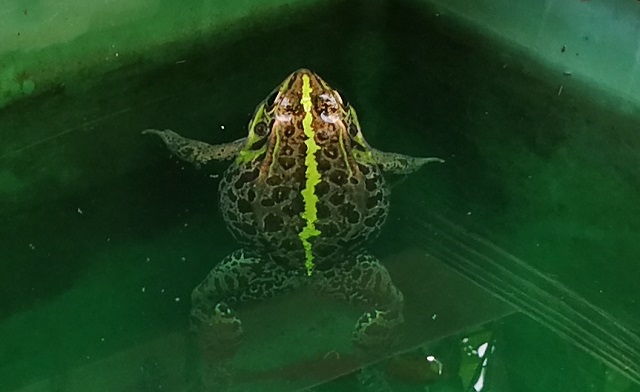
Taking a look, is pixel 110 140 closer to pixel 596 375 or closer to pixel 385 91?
pixel 385 91

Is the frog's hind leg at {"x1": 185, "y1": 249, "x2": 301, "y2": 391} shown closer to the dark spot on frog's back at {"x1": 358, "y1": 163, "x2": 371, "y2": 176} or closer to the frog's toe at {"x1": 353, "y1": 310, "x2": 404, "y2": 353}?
the frog's toe at {"x1": 353, "y1": 310, "x2": 404, "y2": 353}

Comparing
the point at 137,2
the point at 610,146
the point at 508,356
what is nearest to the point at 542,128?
the point at 610,146

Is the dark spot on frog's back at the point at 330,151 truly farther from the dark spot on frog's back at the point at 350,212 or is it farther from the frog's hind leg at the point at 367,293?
the frog's hind leg at the point at 367,293

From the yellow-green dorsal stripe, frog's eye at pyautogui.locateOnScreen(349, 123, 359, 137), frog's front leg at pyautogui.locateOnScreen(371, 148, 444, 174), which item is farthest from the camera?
frog's front leg at pyautogui.locateOnScreen(371, 148, 444, 174)

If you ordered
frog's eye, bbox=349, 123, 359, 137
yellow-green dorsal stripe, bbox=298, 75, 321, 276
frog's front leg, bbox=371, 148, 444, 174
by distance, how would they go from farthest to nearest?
frog's front leg, bbox=371, 148, 444, 174 < frog's eye, bbox=349, 123, 359, 137 < yellow-green dorsal stripe, bbox=298, 75, 321, 276

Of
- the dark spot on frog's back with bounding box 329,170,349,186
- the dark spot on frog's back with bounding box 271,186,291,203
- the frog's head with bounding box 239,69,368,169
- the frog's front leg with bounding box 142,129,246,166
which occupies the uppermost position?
the frog's head with bounding box 239,69,368,169

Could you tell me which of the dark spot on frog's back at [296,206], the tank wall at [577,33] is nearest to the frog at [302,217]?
the dark spot on frog's back at [296,206]

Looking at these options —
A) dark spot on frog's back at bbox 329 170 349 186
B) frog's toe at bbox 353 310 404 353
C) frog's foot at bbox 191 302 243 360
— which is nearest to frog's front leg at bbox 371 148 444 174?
dark spot on frog's back at bbox 329 170 349 186
